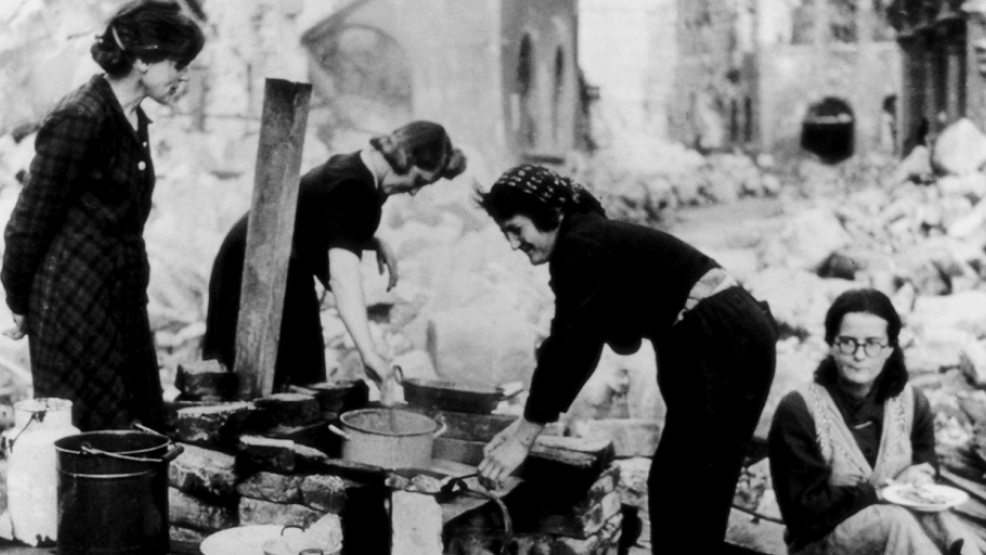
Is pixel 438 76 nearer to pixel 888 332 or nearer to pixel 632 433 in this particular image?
pixel 632 433

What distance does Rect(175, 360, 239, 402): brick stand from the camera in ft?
10.5

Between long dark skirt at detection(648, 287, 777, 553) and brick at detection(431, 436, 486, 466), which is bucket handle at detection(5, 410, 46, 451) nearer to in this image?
brick at detection(431, 436, 486, 466)

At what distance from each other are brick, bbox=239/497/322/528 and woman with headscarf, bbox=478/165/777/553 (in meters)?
0.57

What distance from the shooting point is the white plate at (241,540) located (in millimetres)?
2049

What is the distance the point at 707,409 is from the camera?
9.30 feet

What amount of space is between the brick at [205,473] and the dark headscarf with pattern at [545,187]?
42.2 inches

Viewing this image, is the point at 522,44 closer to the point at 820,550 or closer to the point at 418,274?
the point at 418,274

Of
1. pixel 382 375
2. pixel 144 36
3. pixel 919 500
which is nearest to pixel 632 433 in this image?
pixel 382 375

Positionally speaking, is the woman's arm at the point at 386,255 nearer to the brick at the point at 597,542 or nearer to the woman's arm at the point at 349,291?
the woman's arm at the point at 349,291

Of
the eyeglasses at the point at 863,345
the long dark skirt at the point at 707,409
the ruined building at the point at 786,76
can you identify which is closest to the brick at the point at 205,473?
the long dark skirt at the point at 707,409

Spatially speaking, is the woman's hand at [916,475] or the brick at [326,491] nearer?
the brick at [326,491]

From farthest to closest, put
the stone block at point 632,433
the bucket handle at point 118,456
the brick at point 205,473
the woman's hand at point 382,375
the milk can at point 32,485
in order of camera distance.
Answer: the stone block at point 632,433, the woman's hand at point 382,375, the brick at point 205,473, the milk can at point 32,485, the bucket handle at point 118,456

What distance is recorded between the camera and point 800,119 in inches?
205

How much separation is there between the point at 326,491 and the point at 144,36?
4.15ft
